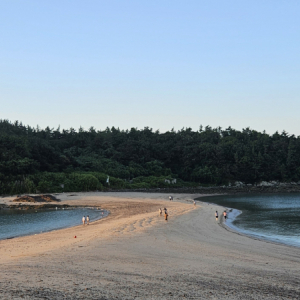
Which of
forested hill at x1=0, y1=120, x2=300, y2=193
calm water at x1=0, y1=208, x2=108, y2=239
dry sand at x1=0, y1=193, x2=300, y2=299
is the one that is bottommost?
calm water at x1=0, y1=208, x2=108, y2=239

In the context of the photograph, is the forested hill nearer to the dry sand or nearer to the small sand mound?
the small sand mound

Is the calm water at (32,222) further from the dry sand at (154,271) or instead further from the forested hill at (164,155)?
the forested hill at (164,155)

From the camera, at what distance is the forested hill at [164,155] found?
3708 inches

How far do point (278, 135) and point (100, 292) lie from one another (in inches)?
5644

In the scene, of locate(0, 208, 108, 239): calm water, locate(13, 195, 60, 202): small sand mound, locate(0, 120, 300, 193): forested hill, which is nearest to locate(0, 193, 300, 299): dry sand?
locate(0, 208, 108, 239): calm water

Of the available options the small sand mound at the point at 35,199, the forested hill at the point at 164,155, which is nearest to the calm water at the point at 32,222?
the small sand mound at the point at 35,199

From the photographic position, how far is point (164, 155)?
12188cm

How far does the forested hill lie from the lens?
309 ft

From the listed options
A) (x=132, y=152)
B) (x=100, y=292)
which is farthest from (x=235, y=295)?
(x=132, y=152)

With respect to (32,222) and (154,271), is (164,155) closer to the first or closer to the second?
(32,222)

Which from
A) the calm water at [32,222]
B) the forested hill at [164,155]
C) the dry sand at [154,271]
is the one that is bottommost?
the calm water at [32,222]

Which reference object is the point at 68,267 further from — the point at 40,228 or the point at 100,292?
the point at 40,228

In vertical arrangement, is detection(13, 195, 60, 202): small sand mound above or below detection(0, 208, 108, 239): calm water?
above

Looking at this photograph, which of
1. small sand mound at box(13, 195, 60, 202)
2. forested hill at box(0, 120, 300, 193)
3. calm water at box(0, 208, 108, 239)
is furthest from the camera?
forested hill at box(0, 120, 300, 193)
